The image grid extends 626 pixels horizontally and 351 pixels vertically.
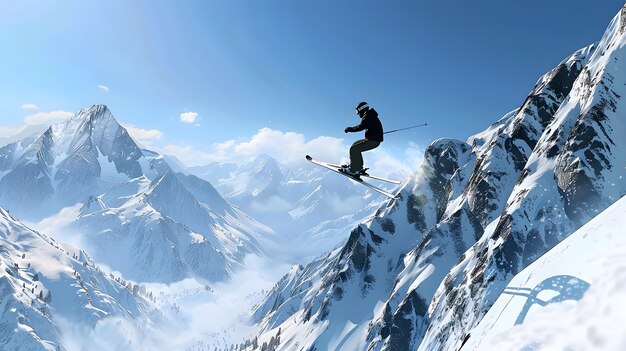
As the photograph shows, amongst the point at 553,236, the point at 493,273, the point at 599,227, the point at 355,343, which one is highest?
the point at 599,227

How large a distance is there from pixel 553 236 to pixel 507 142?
5985 cm

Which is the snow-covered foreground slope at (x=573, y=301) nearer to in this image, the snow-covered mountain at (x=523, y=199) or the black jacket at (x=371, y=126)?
the black jacket at (x=371, y=126)

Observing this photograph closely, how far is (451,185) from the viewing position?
610ft

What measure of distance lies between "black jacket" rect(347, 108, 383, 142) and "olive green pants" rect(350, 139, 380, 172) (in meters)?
0.39

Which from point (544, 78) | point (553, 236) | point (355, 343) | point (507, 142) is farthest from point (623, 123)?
point (355, 343)

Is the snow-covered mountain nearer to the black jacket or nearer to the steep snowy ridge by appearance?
the steep snowy ridge

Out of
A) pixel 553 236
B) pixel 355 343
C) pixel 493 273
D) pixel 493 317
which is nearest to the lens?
pixel 493 317

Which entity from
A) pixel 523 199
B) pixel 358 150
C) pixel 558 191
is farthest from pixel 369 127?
pixel 523 199

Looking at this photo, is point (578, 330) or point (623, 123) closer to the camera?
point (578, 330)

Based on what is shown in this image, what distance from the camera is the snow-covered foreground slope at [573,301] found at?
7637 millimetres

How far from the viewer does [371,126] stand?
27.5 meters

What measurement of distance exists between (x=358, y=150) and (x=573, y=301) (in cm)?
2200

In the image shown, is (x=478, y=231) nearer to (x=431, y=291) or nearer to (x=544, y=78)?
(x=431, y=291)

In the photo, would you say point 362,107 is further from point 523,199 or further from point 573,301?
point 523,199
